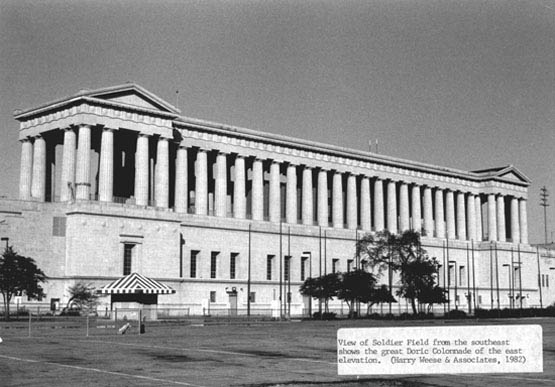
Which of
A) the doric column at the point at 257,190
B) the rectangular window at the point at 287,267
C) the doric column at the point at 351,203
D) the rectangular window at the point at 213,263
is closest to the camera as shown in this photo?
the rectangular window at the point at 213,263

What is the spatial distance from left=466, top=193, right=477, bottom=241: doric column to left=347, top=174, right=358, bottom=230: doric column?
104 ft

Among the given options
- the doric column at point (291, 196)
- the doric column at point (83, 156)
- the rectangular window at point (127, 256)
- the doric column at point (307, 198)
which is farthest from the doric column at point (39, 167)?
the doric column at point (307, 198)

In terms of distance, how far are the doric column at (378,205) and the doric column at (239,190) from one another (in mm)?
28195

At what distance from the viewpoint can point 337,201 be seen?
426ft

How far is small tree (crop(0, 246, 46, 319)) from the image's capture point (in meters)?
75.6

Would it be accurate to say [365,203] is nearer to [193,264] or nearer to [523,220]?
[193,264]

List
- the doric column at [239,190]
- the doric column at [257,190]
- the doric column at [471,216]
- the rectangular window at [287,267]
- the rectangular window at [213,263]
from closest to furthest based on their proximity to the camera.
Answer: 1. the rectangular window at [213,263]
2. the rectangular window at [287,267]
3. the doric column at [239,190]
4. the doric column at [257,190]
5. the doric column at [471,216]

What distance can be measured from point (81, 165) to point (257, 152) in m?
31.9

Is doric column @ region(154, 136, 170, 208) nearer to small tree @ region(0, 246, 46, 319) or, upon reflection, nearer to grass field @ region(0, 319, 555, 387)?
small tree @ region(0, 246, 46, 319)

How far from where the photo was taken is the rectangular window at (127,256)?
93.0m

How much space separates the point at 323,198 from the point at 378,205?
523 inches

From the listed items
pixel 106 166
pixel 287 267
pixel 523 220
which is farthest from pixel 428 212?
pixel 106 166

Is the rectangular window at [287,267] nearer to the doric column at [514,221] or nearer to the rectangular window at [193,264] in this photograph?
the rectangular window at [193,264]

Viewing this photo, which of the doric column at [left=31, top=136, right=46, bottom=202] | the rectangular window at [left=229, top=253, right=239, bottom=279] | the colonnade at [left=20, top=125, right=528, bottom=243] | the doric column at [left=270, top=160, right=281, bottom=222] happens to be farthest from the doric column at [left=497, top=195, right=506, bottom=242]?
the doric column at [left=31, top=136, right=46, bottom=202]
